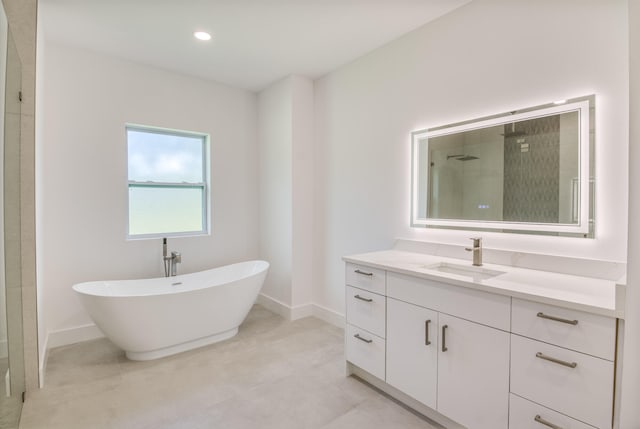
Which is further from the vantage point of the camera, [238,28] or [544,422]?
[238,28]

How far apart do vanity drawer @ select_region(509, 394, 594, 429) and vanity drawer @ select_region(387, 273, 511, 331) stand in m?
0.33

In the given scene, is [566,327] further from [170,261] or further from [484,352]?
[170,261]

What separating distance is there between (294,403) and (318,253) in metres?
1.80

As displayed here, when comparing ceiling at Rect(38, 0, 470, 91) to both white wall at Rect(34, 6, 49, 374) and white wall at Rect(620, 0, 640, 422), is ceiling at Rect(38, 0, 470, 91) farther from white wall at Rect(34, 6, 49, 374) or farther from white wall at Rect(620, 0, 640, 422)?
white wall at Rect(620, 0, 640, 422)

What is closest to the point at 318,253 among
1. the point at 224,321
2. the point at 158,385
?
the point at 224,321

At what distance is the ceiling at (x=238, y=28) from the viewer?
235cm

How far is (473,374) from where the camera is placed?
168 centimetres

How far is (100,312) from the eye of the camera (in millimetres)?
2457

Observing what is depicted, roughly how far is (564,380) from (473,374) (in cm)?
41

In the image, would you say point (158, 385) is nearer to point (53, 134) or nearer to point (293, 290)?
point (293, 290)

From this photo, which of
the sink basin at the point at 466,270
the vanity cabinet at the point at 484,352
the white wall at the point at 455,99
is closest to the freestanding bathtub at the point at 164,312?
the white wall at the point at 455,99

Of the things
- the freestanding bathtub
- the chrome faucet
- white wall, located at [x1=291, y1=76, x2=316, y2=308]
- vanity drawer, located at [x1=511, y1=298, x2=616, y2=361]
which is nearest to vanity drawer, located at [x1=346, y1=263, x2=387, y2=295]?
vanity drawer, located at [x1=511, y1=298, x2=616, y2=361]

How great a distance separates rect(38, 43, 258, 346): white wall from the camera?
2932 millimetres

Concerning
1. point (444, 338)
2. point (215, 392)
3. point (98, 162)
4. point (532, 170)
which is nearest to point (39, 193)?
point (98, 162)
